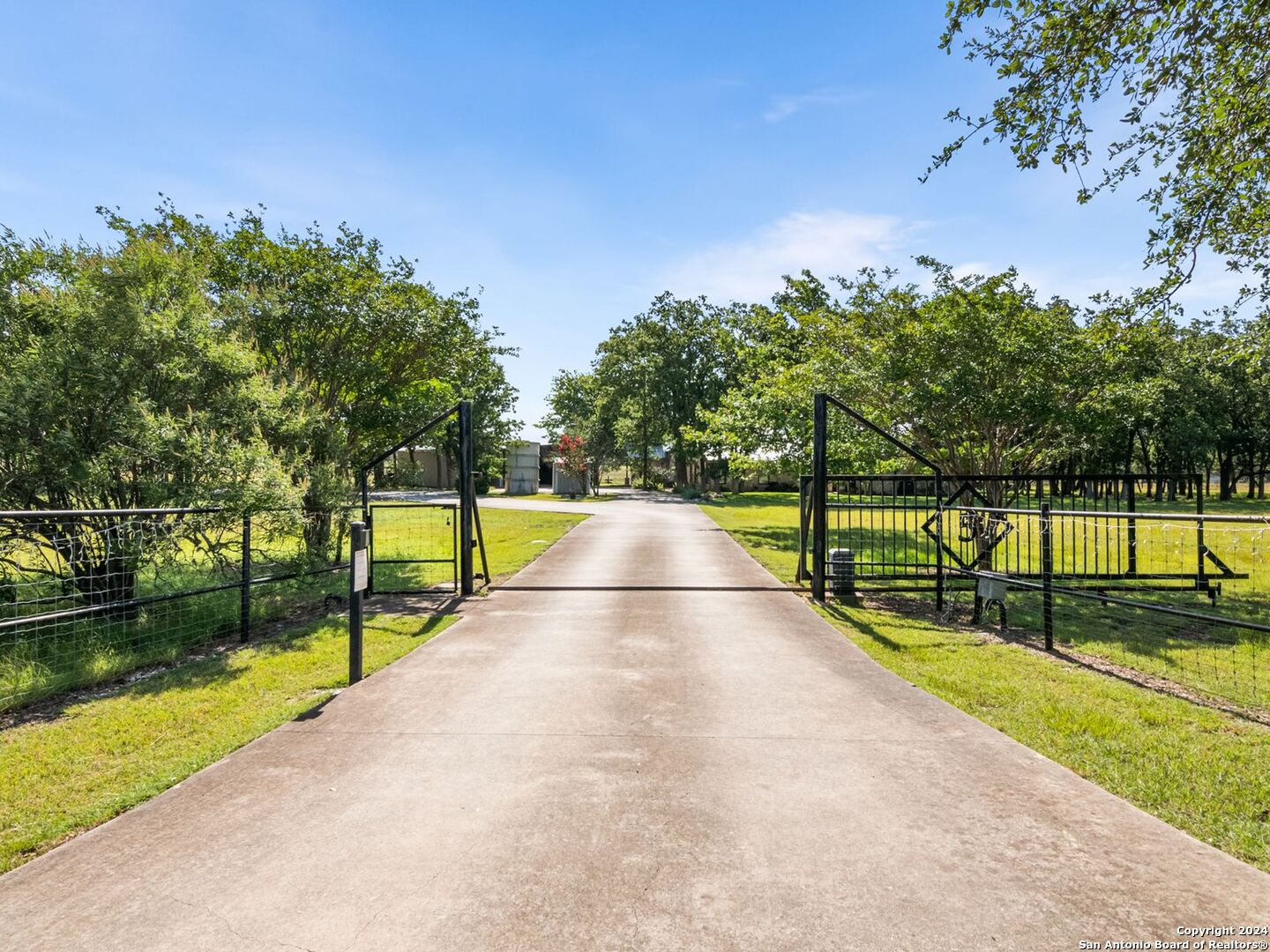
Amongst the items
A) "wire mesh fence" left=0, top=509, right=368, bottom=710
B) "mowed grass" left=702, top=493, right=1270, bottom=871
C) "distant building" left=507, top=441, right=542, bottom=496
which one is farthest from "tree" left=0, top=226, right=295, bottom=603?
"distant building" left=507, top=441, right=542, bottom=496

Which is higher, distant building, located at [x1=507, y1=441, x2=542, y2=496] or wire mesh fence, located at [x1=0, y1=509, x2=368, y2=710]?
distant building, located at [x1=507, y1=441, x2=542, y2=496]

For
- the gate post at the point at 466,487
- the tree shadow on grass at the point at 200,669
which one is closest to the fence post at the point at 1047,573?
the tree shadow on grass at the point at 200,669

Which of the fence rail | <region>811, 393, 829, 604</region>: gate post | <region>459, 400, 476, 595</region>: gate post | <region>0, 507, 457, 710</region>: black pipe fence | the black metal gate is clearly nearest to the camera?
<region>0, 507, 457, 710</region>: black pipe fence

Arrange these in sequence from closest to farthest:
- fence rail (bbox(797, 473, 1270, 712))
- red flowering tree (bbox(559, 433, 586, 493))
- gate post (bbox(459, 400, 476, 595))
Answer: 1. fence rail (bbox(797, 473, 1270, 712))
2. gate post (bbox(459, 400, 476, 595))
3. red flowering tree (bbox(559, 433, 586, 493))

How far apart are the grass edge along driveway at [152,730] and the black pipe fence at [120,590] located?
0.63m

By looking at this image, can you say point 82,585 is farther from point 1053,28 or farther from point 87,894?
point 1053,28

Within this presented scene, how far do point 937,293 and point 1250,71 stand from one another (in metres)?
6.01

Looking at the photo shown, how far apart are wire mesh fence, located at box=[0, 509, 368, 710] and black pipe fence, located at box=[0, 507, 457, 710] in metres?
0.01

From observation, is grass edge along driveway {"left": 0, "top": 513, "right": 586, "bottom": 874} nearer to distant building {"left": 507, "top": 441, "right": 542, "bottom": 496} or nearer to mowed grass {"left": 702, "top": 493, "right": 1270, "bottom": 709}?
mowed grass {"left": 702, "top": 493, "right": 1270, "bottom": 709}

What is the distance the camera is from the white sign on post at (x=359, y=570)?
5.52m

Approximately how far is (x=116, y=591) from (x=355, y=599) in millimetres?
3191

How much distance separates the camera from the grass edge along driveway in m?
3.33

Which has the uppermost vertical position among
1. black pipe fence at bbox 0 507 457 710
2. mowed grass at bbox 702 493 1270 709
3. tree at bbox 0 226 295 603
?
Answer: tree at bbox 0 226 295 603

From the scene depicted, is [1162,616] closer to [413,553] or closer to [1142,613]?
[1142,613]
